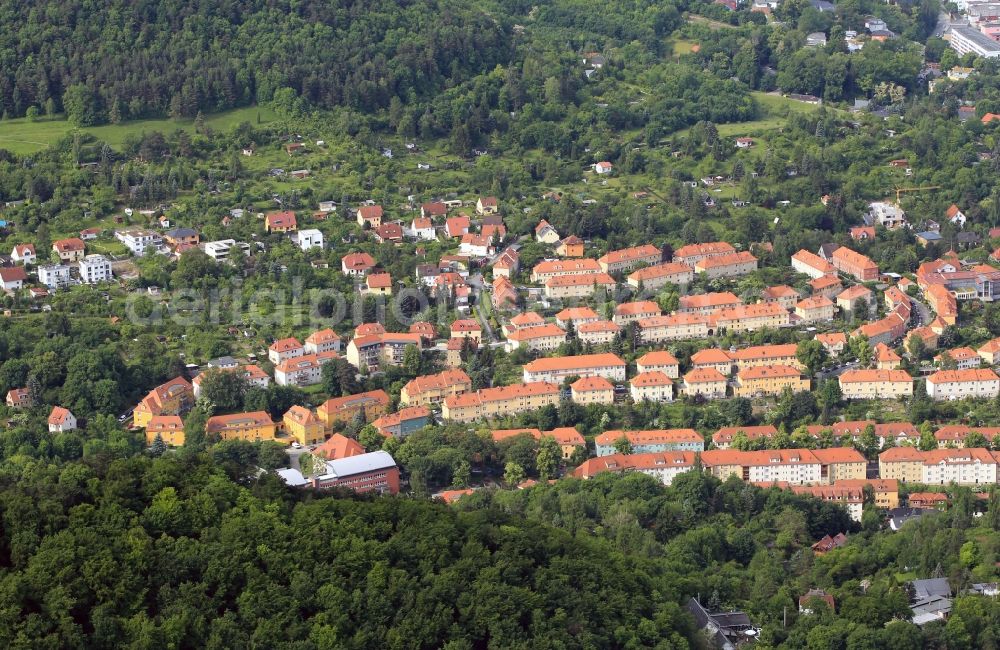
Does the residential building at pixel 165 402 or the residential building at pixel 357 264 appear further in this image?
the residential building at pixel 357 264

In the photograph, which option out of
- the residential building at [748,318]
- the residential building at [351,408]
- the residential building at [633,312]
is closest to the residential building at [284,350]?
the residential building at [351,408]

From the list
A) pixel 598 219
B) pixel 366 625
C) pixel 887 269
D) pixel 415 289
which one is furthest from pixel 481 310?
pixel 366 625

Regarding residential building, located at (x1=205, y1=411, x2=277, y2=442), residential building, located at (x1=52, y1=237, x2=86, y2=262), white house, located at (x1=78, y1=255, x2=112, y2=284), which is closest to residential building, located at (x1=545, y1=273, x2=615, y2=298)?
residential building, located at (x1=205, y1=411, x2=277, y2=442)

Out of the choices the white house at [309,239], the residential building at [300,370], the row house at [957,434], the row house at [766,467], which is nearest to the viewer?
the row house at [766,467]

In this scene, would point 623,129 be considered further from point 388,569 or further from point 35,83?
point 388,569

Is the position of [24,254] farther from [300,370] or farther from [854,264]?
[854,264]

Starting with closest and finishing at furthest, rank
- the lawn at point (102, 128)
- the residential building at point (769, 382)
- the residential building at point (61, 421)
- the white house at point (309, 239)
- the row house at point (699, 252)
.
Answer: the residential building at point (61, 421)
the residential building at point (769, 382)
the row house at point (699, 252)
the white house at point (309, 239)
the lawn at point (102, 128)

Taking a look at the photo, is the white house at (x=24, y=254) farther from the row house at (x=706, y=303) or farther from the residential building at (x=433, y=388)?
the row house at (x=706, y=303)

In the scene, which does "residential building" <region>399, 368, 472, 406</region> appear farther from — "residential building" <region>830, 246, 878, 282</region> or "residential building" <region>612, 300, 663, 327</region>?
"residential building" <region>830, 246, 878, 282</region>
